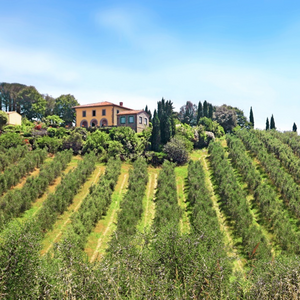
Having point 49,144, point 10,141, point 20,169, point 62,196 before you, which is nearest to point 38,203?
point 62,196

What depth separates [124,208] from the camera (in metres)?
33.2

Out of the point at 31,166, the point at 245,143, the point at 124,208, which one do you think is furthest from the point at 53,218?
the point at 245,143

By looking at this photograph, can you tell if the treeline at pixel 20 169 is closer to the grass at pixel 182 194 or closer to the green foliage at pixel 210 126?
the grass at pixel 182 194

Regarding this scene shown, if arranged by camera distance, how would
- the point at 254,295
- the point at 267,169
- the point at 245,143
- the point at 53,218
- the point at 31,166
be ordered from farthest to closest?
the point at 245,143
the point at 267,169
the point at 31,166
the point at 53,218
the point at 254,295

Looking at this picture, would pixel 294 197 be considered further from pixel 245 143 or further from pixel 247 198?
pixel 245 143

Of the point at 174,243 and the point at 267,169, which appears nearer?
the point at 174,243

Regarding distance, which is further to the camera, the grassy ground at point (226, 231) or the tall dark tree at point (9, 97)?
the tall dark tree at point (9, 97)

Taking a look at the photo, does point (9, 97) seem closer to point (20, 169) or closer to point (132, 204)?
point (20, 169)

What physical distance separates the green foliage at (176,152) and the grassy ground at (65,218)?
574 inches

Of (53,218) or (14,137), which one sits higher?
(14,137)

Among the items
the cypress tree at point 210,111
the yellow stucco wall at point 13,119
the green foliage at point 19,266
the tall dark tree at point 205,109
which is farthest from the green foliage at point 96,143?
the cypress tree at point 210,111

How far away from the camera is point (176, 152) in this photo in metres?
55.4

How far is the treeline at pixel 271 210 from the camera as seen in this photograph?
2936 centimetres

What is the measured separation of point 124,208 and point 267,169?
84.5 feet
